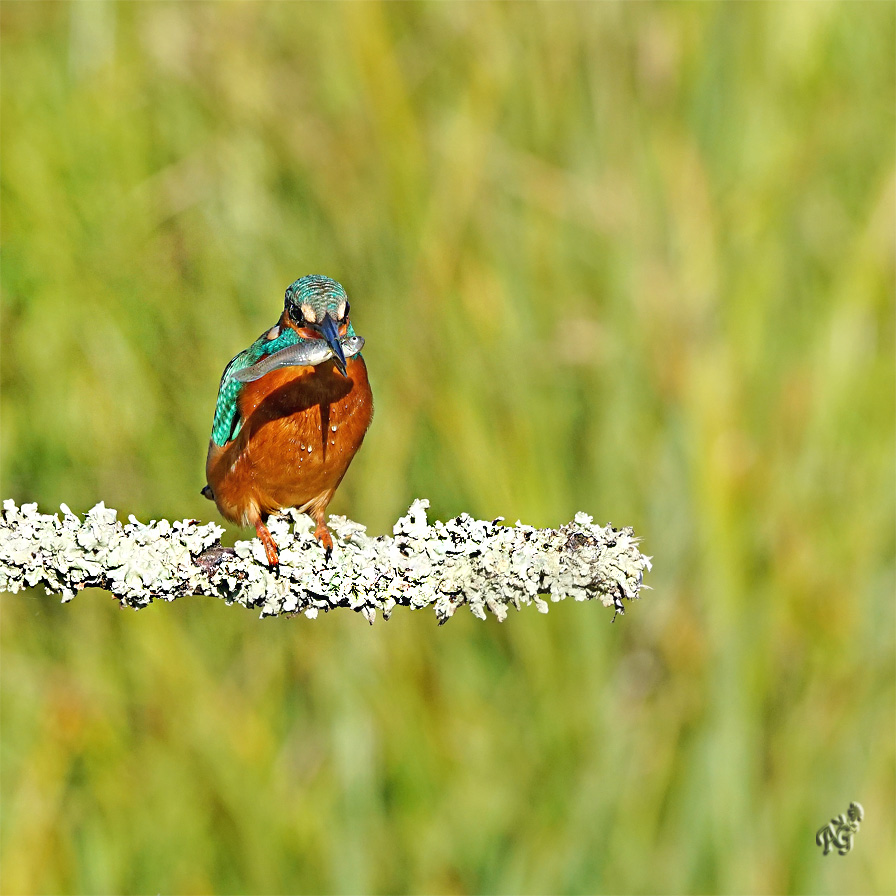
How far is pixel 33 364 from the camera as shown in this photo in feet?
10.2

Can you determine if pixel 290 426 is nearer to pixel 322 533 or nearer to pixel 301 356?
pixel 322 533

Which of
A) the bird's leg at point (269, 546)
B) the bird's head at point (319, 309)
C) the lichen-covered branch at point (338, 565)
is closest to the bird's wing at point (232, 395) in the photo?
the bird's head at point (319, 309)

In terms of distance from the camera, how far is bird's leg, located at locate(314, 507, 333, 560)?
6.08ft

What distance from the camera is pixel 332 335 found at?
179cm

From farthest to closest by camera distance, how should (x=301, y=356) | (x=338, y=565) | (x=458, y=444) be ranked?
(x=458, y=444) < (x=301, y=356) < (x=338, y=565)

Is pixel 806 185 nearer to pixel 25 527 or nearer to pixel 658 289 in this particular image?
pixel 658 289

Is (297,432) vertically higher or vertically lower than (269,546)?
higher

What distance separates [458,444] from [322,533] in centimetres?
95

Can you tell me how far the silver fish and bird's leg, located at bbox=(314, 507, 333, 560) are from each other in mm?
299

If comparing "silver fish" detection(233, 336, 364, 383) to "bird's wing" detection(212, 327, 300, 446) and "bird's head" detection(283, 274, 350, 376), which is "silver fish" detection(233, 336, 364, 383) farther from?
"bird's wing" detection(212, 327, 300, 446)

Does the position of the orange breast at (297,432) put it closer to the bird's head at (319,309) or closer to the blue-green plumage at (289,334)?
the blue-green plumage at (289,334)

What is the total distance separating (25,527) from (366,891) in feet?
5.97
